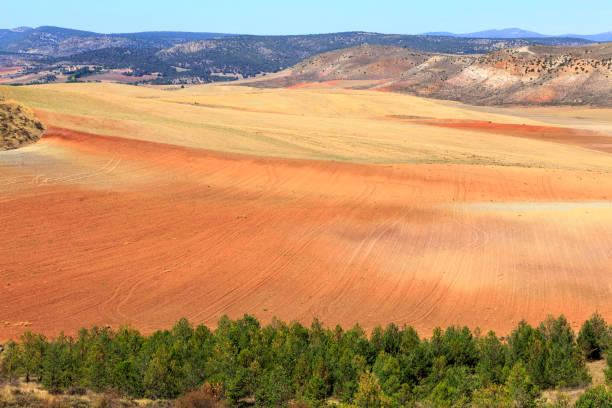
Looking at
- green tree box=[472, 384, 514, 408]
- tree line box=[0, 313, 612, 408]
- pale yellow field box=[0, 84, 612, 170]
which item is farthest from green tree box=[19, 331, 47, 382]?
pale yellow field box=[0, 84, 612, 170]

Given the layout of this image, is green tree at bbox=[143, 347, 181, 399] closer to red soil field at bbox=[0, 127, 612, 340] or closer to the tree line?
the tree line

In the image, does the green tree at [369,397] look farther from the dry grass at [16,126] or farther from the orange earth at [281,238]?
the dry grass at [16,126]

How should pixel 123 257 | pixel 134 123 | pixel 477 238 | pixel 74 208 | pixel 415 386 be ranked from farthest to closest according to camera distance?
pixel 134 123
pixel 74 208
pixel 477 238
pixel 123 257
pixel 415 386

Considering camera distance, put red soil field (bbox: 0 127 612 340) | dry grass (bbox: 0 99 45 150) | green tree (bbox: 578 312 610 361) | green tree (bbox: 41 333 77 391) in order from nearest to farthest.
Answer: green tree (bbox: 41 333 77 391)
green tree (bbox: 578 312 610 361)
red soil field (bbox: 0 127 612 340)
dry grass (bbox: 0 99 45 150)

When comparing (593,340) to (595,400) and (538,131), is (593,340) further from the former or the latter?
(538,131)

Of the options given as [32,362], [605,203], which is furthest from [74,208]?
[605,203]

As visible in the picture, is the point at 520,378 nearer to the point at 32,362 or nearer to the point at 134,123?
the point at 32,362

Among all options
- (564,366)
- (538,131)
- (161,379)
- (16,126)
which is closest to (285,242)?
(161,379)
